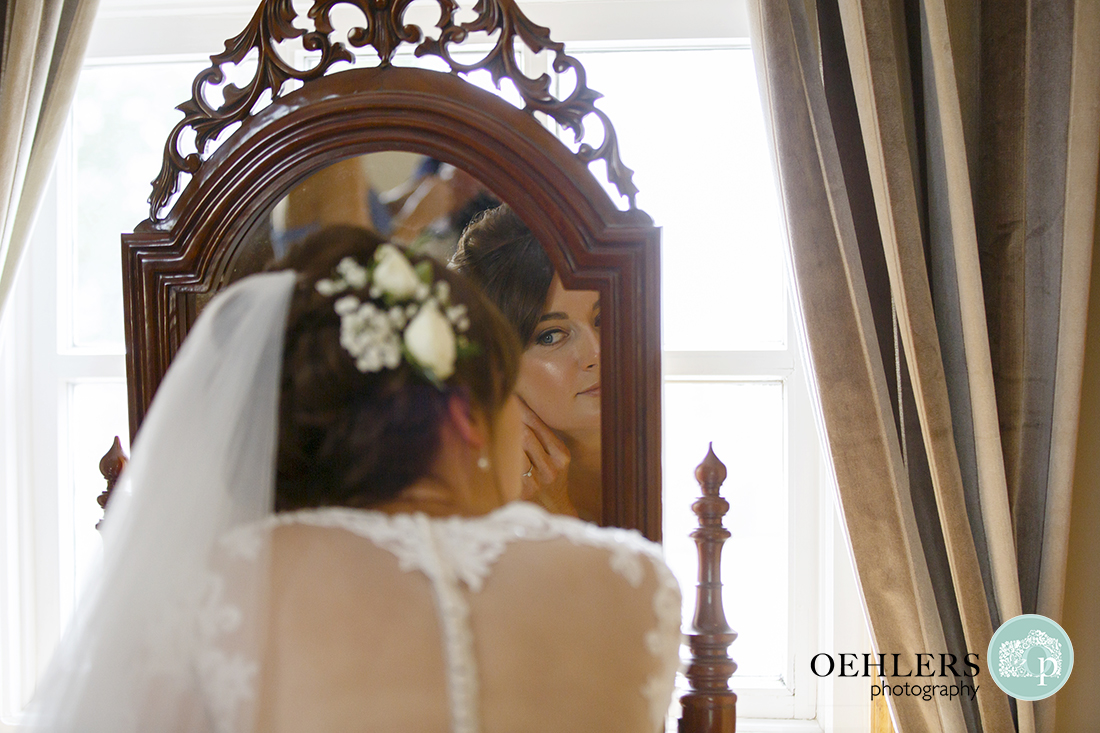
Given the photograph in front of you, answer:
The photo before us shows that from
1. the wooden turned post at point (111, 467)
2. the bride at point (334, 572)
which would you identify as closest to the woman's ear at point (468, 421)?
the bride at point (334, 572)

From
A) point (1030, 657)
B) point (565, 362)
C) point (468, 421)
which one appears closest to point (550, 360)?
point (565, 362)

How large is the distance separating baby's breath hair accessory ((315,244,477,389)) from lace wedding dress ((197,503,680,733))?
209 mm

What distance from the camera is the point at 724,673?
45.9 inches

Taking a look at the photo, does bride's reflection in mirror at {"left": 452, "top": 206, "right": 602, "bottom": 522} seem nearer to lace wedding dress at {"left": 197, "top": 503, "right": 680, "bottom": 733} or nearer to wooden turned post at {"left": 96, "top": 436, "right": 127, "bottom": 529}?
lace wedding dress at {"left": 197, "top": 503, "right": 680, "bottom": 733}

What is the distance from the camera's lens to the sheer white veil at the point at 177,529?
0.83 m

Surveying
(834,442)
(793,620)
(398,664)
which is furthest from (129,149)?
(793,620)

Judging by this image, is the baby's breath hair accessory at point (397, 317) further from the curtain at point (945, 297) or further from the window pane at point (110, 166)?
the window pane at point (110, 166)

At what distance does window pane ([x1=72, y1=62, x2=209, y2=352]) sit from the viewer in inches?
69.6

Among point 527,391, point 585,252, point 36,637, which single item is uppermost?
point 585,252

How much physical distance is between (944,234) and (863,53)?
35 centimetres

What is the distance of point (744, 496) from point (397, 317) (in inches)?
39.4

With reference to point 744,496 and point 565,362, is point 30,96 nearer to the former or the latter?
point 565,362

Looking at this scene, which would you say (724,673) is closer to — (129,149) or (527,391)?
(527,391)

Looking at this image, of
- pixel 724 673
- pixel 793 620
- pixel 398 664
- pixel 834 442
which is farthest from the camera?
pixel 793 620
